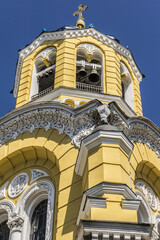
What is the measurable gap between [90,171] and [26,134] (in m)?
4.25

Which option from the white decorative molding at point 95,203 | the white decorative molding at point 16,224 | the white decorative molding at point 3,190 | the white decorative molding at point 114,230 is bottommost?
the white decorative molding at point 114,230

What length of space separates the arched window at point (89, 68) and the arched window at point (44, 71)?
1144mm

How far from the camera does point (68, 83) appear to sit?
19.5 meters

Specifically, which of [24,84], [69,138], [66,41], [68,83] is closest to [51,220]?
[69,138]

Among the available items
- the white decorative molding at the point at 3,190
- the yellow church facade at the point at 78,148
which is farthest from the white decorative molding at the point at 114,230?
the white decorative molding at the point at 3,190

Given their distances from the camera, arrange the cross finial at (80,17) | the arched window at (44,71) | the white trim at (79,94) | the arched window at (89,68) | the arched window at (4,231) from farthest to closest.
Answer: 1. the cross finial at (80,17)
2. the arched window at (44,71)
3. the arched window at (89,68)
4. the white trim at (79,94)
5. the arched window at (4,231)

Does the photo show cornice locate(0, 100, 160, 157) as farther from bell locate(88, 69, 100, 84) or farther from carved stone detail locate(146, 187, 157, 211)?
bell locate(88, 69, 100, 84)

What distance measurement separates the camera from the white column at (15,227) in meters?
14.7

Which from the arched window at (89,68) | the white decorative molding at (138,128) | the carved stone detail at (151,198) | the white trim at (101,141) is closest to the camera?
the white trim at (101,141)

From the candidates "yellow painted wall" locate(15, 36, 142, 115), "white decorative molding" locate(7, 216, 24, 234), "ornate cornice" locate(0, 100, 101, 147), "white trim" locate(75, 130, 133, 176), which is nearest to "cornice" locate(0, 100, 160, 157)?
"ornate cornice" locate(0, 100, 101, 147)

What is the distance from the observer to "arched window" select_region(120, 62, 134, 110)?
71.4ft

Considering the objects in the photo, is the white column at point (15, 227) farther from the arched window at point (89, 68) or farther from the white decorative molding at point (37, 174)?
the arched window at point (89, 68)

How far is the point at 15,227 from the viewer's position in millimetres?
14930

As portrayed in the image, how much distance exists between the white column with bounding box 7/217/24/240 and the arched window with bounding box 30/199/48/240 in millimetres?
395
